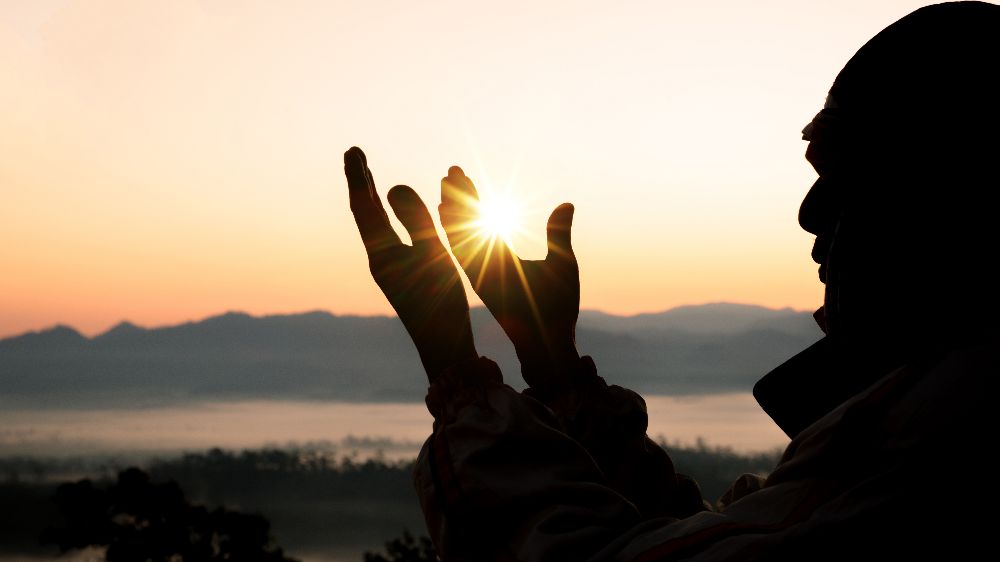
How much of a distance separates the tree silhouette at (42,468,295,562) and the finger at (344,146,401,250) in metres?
14.4

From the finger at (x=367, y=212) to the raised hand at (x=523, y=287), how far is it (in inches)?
9.9

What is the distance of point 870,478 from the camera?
1440 millimetres

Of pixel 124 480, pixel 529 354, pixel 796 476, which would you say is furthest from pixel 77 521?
pixel 796 476

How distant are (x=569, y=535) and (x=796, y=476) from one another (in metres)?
0.41

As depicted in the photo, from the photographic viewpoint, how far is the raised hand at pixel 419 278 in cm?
201

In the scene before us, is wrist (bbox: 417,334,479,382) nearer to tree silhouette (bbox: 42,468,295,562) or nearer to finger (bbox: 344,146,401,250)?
finger (bbox: 344,146,401,250)

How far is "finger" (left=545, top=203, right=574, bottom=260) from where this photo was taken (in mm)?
2670

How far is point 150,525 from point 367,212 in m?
16.2

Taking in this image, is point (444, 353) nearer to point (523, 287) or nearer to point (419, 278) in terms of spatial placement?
point (419, 278)

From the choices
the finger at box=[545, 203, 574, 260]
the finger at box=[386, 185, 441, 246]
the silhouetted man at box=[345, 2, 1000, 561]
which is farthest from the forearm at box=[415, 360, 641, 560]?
the finger at box=[545, 203, 574, 260]

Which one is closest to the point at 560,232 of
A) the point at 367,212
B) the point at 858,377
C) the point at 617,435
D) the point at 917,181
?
the point at 617,435

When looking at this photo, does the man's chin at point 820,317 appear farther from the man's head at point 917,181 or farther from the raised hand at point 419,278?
the raised hand at point 419,278

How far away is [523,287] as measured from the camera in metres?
2.46

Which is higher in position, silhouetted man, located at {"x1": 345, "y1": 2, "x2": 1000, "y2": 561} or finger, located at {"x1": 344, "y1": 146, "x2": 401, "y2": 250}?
finger, located at {"x1": 344, "y1": 146, "x2": 401, "y2": 250}
